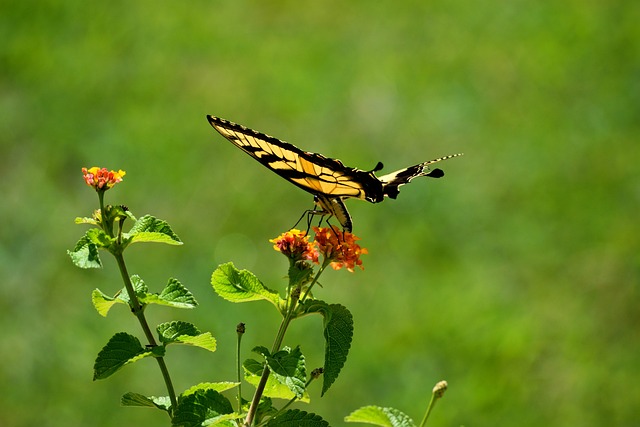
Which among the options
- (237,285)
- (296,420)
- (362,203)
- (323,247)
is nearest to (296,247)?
(323,247)

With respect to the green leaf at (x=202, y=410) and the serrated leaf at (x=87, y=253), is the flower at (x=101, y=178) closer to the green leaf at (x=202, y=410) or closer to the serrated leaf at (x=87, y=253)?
the serrated leaf at (x=87, y=253)

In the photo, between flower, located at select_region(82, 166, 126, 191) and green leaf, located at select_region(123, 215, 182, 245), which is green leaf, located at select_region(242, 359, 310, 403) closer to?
green leaf, located at select_region(123, 215, 182, 245)

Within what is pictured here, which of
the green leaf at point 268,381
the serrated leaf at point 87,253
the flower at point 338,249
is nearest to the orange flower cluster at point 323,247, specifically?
the flower at point 338,249

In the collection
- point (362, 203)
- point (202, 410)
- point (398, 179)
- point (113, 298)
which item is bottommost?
point (202, 410)

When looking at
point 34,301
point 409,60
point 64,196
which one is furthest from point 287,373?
point 409,60

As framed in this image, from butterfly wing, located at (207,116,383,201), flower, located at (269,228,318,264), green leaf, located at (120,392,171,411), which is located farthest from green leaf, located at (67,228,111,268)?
butterfly wing, located at (207,116,383,201)

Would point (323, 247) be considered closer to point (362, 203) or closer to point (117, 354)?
point (117, 354)

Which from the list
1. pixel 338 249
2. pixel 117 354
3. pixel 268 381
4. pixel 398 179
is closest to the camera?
pixel 117 354
